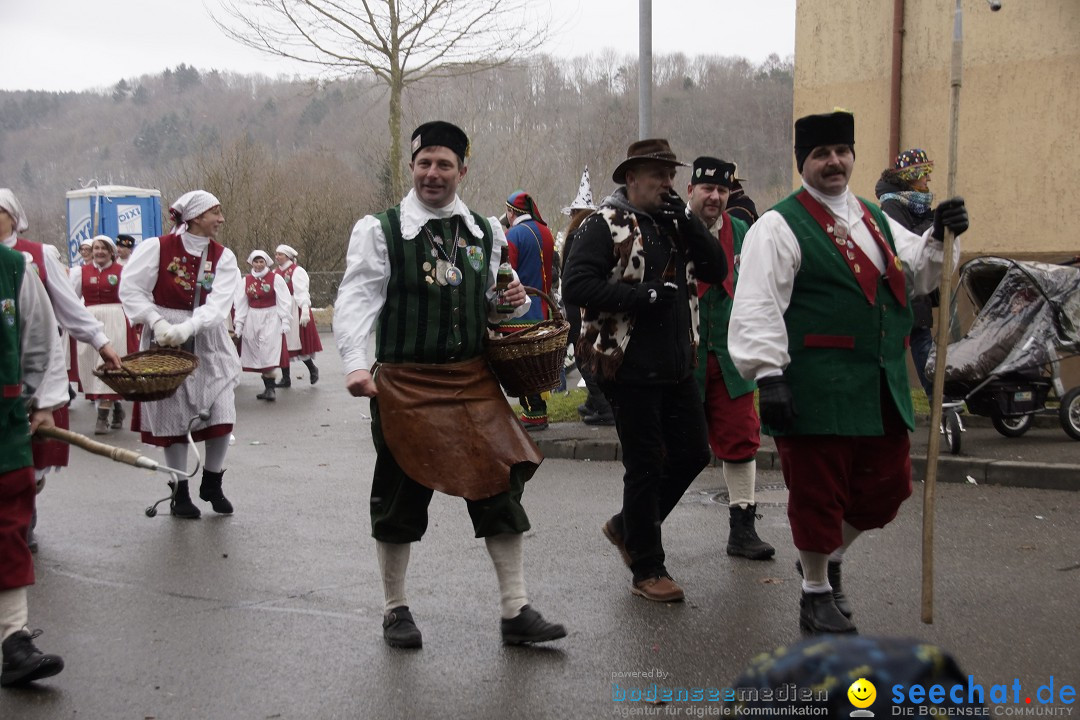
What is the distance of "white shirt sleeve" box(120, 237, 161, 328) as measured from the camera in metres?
7.73

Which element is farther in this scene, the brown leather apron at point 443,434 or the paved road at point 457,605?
the brown leather apron at point 443,434

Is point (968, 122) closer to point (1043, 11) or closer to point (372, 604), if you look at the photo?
point (1043, 11)

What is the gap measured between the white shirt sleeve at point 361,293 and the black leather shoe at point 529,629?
1172 mm

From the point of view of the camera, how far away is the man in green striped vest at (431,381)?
489 cm

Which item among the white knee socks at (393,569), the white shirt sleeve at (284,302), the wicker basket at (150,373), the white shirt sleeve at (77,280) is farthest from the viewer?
the white shirt sleeve at (284,302)

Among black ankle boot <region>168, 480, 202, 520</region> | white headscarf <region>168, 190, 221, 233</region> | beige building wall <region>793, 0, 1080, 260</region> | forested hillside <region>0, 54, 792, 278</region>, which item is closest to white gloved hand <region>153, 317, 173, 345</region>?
white headscarf <region>168, 190, 221, 233</region>

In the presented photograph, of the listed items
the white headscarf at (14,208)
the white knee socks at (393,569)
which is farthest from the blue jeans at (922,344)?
the white headscarf at (14,208)

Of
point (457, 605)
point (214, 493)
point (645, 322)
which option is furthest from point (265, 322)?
point (645, 322)

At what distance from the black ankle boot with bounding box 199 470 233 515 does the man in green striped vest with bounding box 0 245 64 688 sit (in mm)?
2934

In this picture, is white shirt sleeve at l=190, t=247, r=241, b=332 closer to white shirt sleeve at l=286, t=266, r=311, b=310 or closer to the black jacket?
the black jacket

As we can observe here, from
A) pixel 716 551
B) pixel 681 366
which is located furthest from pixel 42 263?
pixel 716 551

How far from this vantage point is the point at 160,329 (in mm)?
7539

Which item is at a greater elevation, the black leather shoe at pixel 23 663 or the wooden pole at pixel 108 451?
the wooden pole at pixel 108 451

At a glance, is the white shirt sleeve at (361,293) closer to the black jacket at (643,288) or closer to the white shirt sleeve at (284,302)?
the black jacket at (643,288)
